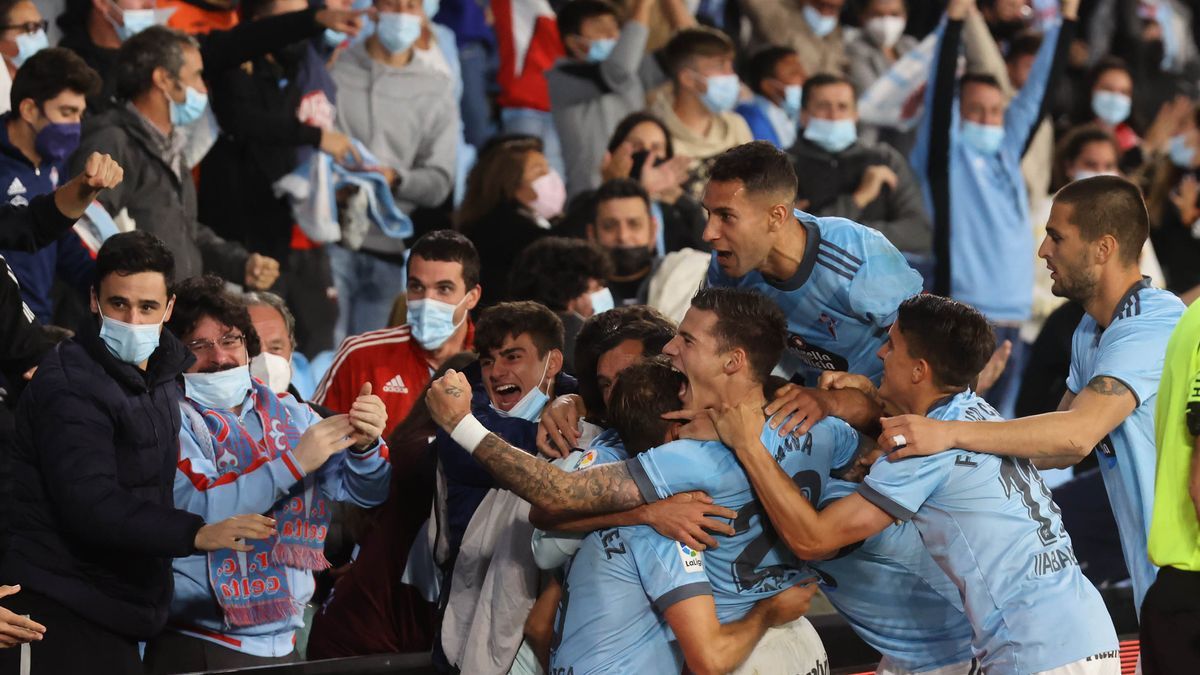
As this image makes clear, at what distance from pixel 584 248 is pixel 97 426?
2.47 meters

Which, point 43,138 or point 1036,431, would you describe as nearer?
point 1036,431

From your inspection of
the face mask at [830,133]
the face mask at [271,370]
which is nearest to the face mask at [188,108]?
the face mask at [271,370]

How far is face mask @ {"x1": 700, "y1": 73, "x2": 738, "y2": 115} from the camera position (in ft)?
28.7

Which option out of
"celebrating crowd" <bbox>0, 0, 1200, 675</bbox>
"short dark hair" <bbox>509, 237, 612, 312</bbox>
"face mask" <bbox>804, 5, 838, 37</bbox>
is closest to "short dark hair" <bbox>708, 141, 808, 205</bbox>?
"celebrating crowd" <bbox>0, 0, 1200, 675</bbox>

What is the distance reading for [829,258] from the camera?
4.90 m

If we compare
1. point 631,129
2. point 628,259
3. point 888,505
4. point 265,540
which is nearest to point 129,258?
point 265,540

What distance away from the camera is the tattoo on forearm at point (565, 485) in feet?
13.2

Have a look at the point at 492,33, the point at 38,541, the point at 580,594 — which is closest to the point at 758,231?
the point at 580,594

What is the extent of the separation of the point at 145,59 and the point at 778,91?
4.10 m

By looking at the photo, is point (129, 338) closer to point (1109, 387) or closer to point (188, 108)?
point (188, 108)

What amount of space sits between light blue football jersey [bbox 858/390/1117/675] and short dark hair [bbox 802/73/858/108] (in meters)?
5.09

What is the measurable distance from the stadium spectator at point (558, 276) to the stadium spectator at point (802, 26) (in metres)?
3.97

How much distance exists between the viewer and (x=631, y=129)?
8.16m

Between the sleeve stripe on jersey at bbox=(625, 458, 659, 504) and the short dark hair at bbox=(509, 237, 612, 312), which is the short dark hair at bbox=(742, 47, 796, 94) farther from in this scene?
the sleeve stripe on jersey at bbox=(625, 458, 659, 504)
